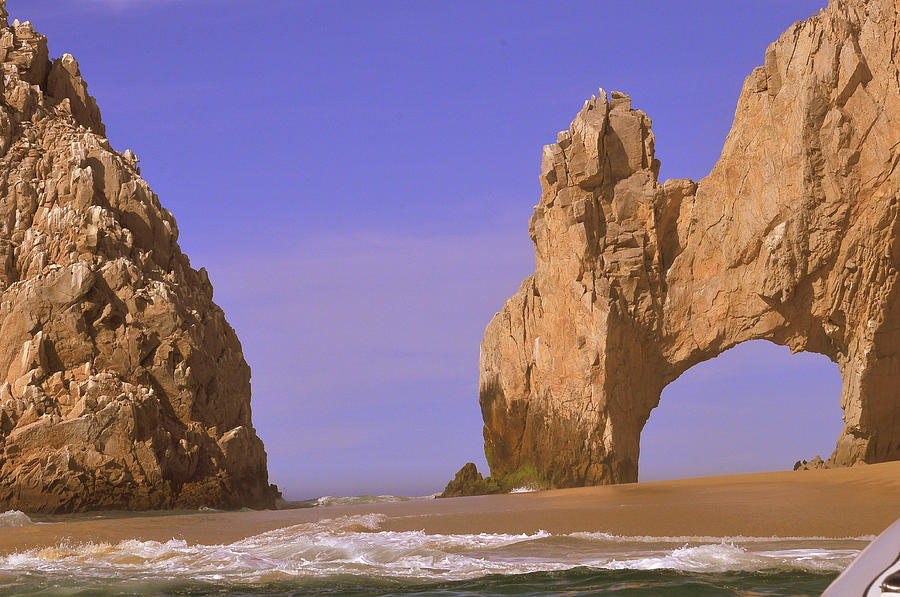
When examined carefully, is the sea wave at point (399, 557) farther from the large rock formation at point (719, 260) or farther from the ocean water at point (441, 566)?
the large rock formation at point (719, 260)

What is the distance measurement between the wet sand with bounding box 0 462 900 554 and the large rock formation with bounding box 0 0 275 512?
24.5 ft

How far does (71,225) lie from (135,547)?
18106 millimetres

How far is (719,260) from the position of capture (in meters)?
25.6

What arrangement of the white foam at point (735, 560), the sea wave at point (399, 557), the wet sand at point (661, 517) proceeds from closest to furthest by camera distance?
the white foam at point (735, 560) → the sea wave at point (399, 557) → the wet sand at point (661, 517)

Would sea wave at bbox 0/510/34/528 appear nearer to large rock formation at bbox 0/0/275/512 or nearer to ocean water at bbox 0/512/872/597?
large rock formation at bbox 0/0/275/512

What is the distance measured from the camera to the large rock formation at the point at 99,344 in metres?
22.9

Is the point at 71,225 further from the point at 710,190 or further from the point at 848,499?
the point at 848,499

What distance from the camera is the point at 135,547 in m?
10.9

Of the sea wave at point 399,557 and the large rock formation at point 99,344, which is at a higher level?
the large rock formation at point 99,344

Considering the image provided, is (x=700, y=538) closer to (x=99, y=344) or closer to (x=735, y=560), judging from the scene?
(x=735, y=560)

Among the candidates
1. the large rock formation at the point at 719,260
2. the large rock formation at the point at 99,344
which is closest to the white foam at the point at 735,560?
the large rock formation at the point at 719,260

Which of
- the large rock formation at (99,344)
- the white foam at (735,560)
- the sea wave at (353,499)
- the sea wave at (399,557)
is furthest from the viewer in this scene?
the sea wave at (353,499)

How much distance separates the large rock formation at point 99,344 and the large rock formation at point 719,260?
9.48 m

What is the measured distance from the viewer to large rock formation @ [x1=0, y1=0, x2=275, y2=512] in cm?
2291
